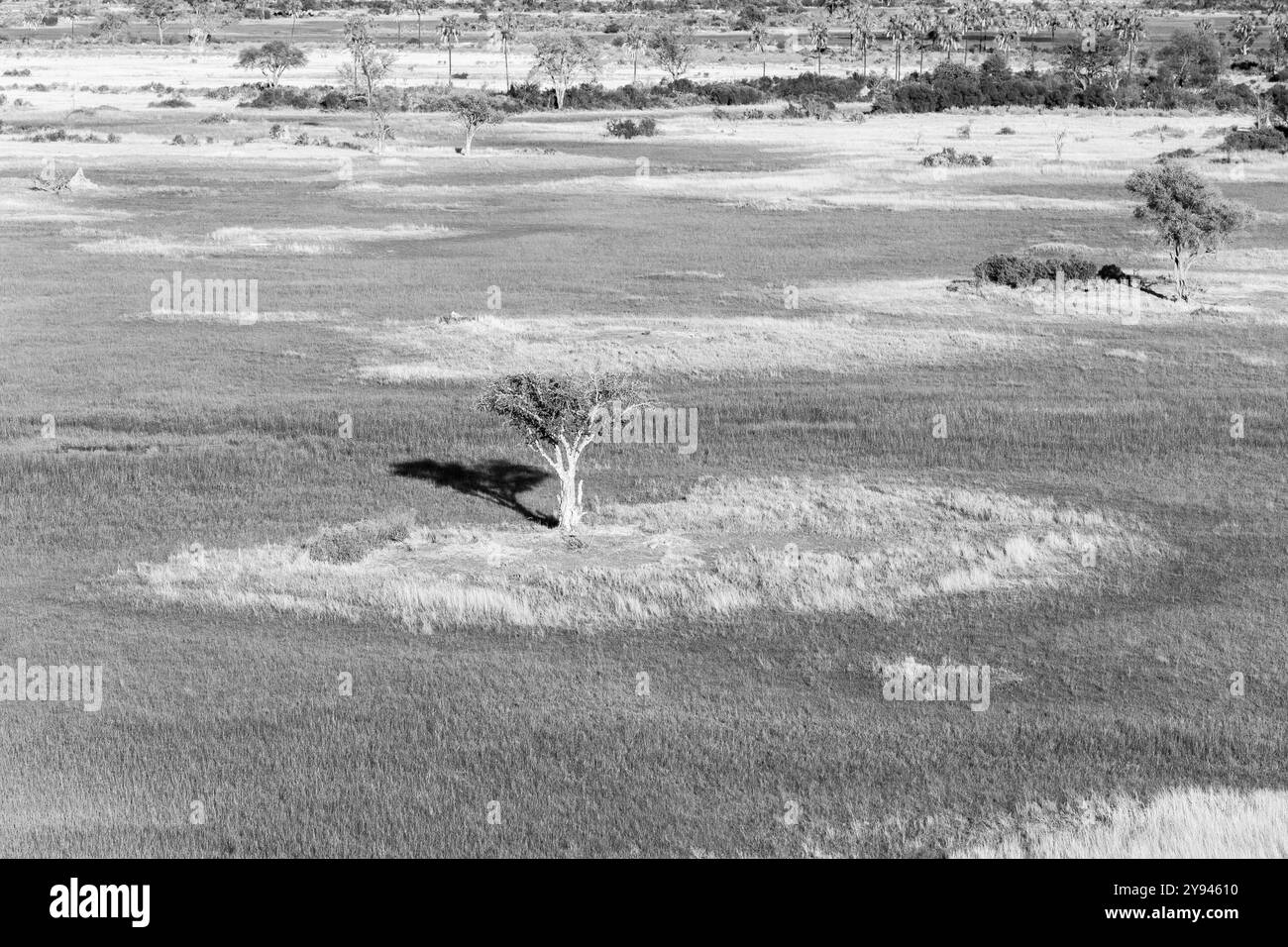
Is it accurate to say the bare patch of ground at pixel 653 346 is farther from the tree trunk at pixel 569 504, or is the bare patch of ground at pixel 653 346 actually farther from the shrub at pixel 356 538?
the shrub at pixel 356 538

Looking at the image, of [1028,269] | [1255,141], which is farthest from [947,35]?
[1028,269]

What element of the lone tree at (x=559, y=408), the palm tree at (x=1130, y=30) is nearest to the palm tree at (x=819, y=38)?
the palm tree at (x=1130, y=30)

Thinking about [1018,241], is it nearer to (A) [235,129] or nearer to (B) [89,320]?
(B) [89,320]

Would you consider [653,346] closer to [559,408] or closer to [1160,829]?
[559,408]

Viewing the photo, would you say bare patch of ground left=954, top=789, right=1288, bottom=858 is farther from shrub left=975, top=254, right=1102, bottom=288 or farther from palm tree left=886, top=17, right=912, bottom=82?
palm tree left=886, top=17, right=912, bottom=82

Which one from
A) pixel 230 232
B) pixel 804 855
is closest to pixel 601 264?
pixel 230 232

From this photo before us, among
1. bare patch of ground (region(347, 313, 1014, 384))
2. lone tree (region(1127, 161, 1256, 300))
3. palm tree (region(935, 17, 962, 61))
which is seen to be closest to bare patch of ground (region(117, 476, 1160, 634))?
bare patch of ground (region(347, 313, 1014, 384))
